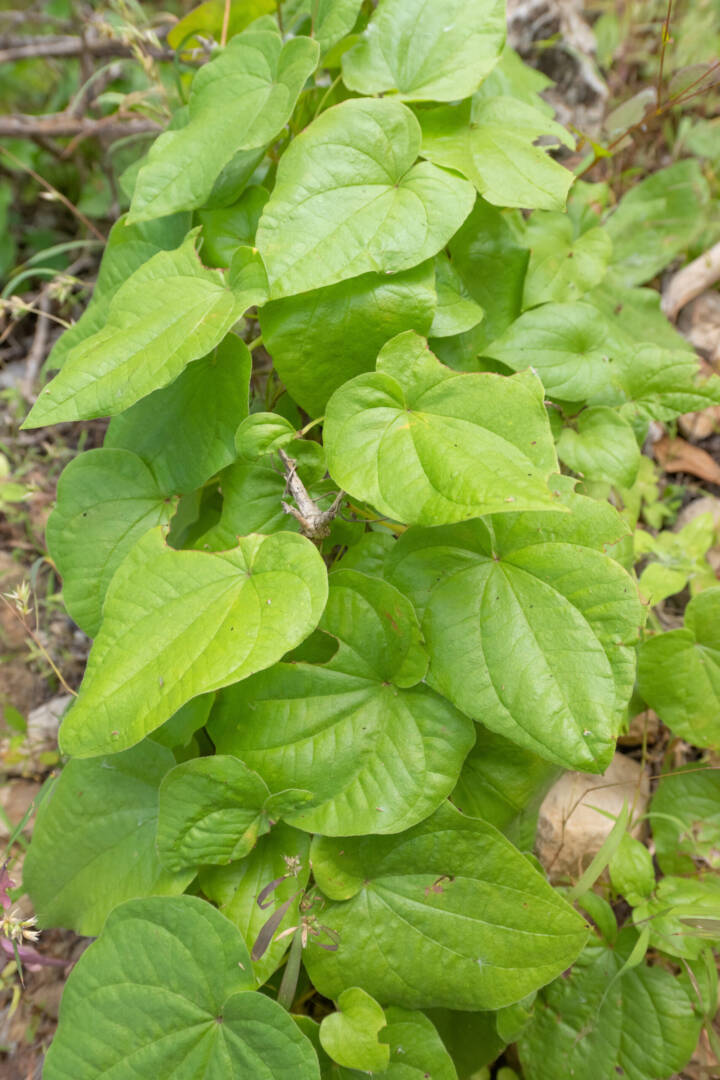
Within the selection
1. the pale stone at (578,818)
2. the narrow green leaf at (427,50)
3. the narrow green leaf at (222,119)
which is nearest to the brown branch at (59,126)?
the narrow green leaf at (222,119)

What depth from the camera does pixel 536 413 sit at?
985 mm

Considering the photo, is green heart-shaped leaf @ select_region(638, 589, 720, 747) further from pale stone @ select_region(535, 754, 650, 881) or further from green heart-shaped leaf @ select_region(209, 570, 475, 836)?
green heart-shaped leaf @ select_region(209, 570, 475, 836)

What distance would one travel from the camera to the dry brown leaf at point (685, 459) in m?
1.90

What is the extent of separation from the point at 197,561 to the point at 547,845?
88cm

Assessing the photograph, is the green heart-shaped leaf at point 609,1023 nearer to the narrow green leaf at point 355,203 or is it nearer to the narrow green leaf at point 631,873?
the narrow green leaf at point 631,873

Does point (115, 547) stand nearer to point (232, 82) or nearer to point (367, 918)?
point (367, 918)

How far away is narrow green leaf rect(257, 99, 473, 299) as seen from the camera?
41.9 inches

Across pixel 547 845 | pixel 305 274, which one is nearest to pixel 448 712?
pixel 547 845

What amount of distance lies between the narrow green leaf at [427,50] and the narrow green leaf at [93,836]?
122 centimetres

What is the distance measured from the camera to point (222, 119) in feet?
4.08

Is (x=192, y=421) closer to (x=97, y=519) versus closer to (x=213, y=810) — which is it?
(x=97, y=519)

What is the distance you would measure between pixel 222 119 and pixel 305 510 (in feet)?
2.38

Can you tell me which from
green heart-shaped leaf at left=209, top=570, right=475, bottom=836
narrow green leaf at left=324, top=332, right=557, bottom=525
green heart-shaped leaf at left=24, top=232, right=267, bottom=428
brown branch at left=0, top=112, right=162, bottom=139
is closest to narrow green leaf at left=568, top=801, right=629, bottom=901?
green heart-shaped leaf at left=209, top=570, right=475, bottom=836

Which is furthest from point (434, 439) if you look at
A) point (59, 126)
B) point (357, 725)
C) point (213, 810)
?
point (59, 126)
